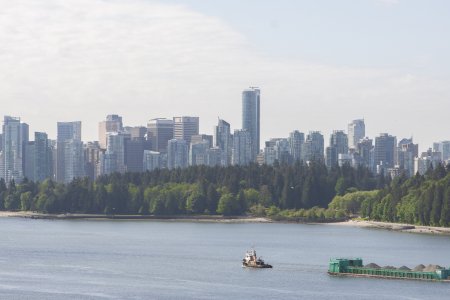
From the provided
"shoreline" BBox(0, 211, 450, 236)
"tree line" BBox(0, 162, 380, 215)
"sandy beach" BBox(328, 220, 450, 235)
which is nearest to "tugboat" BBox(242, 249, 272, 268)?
"sandy beach" BBox(328, 220, 450, 235)

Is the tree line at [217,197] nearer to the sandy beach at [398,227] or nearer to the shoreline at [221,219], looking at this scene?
the shoreline at [221,219]

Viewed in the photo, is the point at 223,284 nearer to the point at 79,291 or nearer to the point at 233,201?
the point at 79,291

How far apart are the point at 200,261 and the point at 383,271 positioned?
55.7 feet

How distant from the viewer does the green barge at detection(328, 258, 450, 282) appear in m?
87.6

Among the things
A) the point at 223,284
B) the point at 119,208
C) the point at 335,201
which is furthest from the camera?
the point at 119,208

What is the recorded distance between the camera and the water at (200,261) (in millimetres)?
82625

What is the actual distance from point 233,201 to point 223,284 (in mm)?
102015

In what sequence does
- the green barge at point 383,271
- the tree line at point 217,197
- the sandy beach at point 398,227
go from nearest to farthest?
the green barge at point 383,271 → the sandy beach at point 398,227 → the tree line at point 217,197

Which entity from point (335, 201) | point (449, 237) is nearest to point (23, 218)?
point (335, 201)

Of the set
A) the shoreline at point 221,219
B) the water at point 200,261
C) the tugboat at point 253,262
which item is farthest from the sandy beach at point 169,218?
the tugboat at point 253,262

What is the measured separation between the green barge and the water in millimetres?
1078

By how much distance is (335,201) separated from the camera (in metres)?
184

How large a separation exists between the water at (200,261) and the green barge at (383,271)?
108cm

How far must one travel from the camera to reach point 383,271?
296ft
